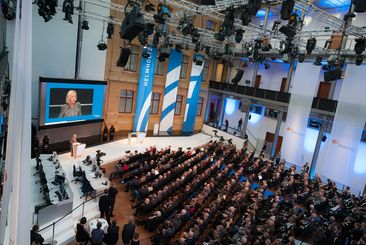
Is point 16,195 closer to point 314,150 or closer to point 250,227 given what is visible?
point 250,227

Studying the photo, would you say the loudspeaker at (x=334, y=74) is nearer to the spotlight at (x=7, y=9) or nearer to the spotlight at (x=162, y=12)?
the spotlight at (x=162, y=12)

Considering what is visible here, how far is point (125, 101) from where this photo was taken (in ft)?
64.9

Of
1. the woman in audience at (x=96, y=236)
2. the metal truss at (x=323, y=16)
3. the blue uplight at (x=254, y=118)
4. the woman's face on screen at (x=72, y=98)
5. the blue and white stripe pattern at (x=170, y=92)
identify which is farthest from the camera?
the blue uplight at (x=254, y=118)

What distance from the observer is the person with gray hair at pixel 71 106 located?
14211 millimetres

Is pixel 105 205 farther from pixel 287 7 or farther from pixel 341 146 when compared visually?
pixel 341 146

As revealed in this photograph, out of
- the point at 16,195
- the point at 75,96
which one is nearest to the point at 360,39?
the point at 16,195

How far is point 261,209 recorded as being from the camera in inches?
440

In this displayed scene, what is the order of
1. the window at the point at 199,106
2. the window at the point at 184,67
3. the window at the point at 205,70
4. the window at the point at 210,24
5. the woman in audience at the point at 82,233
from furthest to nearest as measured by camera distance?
the window at the point at 199,106, the window at the point at 205,70, the window at the point at 210,24, the window at the point at 184,67, the woman in audience at the point at 82,233

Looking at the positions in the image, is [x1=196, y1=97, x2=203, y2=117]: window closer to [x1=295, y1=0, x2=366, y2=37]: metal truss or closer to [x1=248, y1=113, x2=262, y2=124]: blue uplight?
[x1=248, y1=113, x2=262, y2=124]: blue uplight

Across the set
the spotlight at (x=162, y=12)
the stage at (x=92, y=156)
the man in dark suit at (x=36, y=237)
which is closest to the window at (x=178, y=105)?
the stage at (x=92, y=156)

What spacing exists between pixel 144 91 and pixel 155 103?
2267 millimetres

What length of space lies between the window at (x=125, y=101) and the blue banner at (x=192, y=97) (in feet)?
16.4

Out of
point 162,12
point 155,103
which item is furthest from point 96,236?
point 155,103

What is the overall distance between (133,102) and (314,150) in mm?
12985
